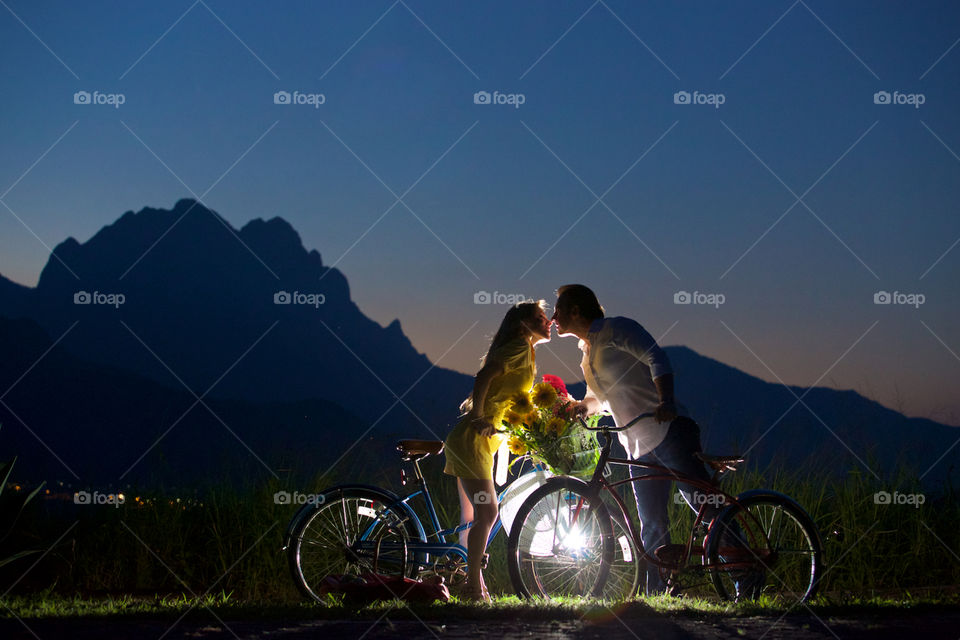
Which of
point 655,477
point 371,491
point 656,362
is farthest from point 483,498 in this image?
point 656,362

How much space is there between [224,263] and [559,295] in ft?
364

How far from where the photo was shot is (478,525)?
6156 millimetres

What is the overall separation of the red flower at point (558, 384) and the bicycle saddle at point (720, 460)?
0.96m

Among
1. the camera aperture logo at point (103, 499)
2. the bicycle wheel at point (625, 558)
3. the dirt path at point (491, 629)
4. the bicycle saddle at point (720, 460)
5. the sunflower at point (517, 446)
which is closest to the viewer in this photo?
the dirt path at point (491, 629)

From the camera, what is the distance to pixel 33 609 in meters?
5.83

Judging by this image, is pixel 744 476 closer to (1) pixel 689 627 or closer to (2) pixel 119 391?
(1) pixel 689 627

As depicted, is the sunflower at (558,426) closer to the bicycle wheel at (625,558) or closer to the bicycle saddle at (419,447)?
the bicycle wheel at (625,558)

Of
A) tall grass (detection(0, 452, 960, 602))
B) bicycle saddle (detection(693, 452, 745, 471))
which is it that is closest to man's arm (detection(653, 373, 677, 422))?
bicycle saddle (detection(693, 452, 745, 471))

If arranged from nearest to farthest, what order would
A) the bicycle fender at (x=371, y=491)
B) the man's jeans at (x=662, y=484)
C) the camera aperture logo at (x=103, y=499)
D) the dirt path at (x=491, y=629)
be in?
the dirt path at (x=491, y=629) < the man's jeans at (x=662, y=484) < the bicycle fender at (x=371, y=491) < the camera aperture logo at (x=103, y=499)

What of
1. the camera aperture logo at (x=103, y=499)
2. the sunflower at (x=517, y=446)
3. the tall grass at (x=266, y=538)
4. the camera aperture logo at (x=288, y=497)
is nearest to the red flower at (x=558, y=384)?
the sunflower at (x=517, y=446)

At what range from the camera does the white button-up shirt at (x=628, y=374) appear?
611 centimetres

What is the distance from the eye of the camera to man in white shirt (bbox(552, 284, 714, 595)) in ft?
19.9

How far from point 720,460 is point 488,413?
1.56 metres

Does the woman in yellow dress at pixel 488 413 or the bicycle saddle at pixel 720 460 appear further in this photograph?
the woman in yellow dress at pixel 488 413
